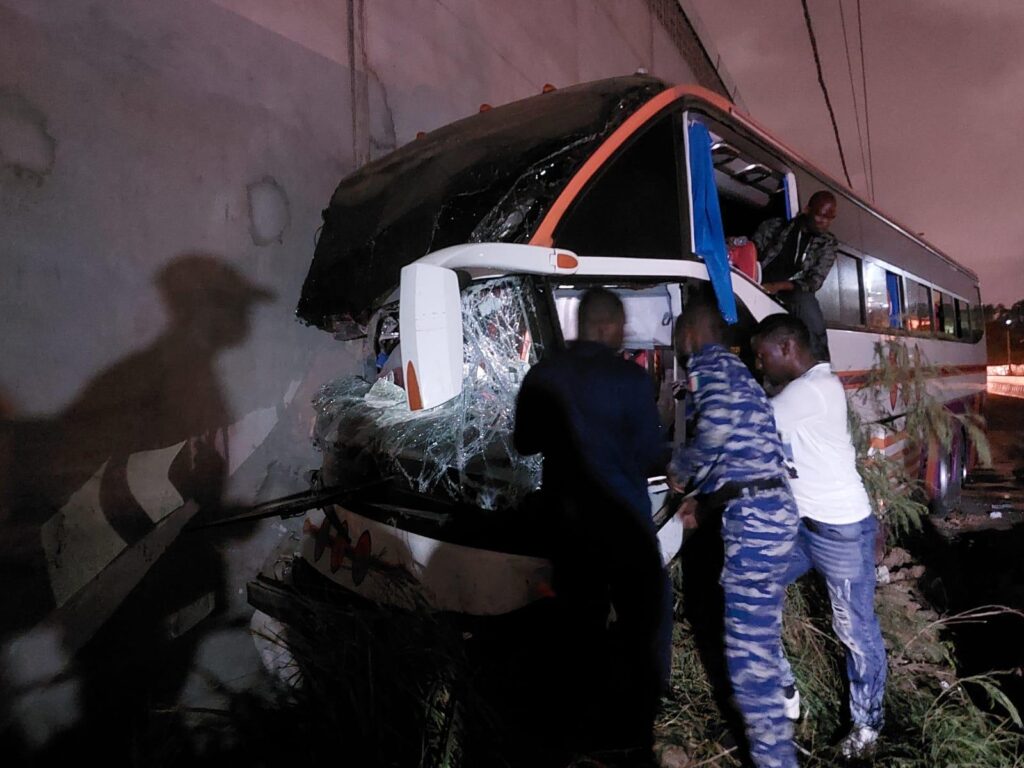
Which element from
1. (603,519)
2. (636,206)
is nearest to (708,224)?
(636,206)

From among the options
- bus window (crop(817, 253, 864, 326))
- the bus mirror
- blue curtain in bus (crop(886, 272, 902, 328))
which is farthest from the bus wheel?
the bus mirror

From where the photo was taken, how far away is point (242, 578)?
426cm

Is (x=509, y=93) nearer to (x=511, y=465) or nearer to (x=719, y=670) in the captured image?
(x=511, y=465)

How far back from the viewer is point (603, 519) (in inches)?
91.9

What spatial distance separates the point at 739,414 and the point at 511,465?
39.6 inches

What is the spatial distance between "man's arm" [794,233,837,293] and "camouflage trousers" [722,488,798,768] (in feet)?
8.03

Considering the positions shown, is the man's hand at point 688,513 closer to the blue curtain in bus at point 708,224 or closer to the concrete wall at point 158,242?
the blue curtain in bus at point 708,224

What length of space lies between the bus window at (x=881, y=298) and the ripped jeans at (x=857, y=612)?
12.3 feet

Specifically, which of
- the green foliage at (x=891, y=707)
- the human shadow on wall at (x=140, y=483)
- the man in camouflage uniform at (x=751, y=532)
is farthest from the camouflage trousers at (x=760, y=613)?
the human shadow on wall at (x=140, y=483)

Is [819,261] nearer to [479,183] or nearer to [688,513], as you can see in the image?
[688,513]

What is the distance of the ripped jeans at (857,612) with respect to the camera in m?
2.54

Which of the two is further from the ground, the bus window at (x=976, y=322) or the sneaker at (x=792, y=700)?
the bus window at (x=976, y=322)

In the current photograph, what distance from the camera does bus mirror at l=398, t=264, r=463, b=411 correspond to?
219 centimetres

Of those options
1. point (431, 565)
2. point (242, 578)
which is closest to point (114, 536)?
point (242, 578)
